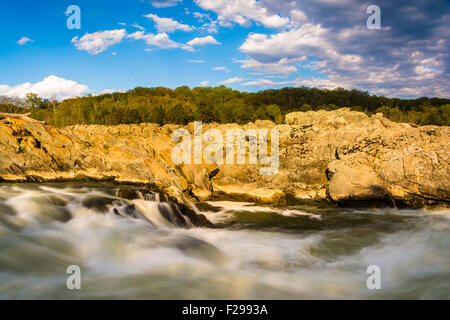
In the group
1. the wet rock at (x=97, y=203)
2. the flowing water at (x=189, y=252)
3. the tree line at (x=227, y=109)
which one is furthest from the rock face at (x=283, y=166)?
the tree line at (x=227, y=109)

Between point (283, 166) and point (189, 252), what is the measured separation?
11.7 meters

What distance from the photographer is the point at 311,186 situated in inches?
659

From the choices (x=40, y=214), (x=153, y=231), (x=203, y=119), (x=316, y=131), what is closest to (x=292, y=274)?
(x=153, y=231)

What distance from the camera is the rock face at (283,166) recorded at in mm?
13411

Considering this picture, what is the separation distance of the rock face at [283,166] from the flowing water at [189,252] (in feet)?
Answer: 7.21

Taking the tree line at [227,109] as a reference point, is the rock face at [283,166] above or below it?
below

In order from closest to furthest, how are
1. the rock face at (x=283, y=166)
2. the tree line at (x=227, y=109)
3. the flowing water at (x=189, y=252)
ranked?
the flowing water at (x=189, y=252)
the rock face at (x=283, y=166)
the tree line at (x=227, y=109)

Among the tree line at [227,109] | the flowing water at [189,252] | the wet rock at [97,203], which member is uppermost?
the tree line at [227,109]

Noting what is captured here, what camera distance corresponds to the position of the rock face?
1341cm

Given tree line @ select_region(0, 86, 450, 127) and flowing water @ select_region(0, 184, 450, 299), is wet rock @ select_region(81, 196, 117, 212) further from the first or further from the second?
tree line @ select_region(0, 86, 450, 127)

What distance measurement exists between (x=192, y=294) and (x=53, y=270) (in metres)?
2.82

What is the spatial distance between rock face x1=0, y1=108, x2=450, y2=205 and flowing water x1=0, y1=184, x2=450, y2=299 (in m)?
2.20

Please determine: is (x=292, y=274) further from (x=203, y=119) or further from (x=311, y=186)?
(x=203, y=119)

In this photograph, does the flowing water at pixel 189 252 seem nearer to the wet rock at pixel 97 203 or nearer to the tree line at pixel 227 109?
the wet rock at pixel 97 203
